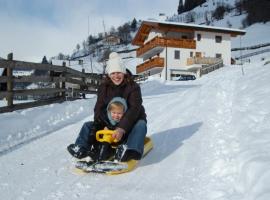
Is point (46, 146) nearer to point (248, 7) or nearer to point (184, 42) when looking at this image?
point (184, 42)

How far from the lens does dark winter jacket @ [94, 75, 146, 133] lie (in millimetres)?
5523

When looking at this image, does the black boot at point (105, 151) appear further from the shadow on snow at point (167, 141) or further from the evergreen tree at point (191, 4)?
the evergreen tree at point (191, 4)

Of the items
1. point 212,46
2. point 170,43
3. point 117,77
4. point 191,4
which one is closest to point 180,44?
point 170,43

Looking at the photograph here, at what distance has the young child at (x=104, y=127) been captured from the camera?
5.10m

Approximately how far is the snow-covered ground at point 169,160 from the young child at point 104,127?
0.84ft

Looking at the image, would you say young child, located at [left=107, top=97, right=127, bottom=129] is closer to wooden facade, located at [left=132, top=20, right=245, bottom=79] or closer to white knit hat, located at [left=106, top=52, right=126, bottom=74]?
white knit hat, located at [left=106, top=52, right=126, bottom=74]

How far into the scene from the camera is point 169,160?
5586mm

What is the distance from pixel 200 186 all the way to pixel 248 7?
327 feet

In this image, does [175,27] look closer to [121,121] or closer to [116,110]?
[116,110]

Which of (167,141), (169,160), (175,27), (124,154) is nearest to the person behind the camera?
(124,154)

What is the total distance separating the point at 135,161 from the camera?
→ 17.1ft

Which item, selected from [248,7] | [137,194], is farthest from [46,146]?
[248,7]

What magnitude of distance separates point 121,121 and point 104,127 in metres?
0.37

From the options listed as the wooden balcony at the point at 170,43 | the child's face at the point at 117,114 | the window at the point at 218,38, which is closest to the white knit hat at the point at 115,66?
the child's face at the point at 117,114
